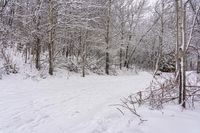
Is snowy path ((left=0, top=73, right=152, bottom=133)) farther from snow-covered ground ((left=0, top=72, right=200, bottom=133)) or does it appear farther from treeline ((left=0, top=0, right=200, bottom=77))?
treeline ((left=0, top=0, right=200, bottom=77))

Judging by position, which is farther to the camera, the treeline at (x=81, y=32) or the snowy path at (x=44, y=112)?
the treeline at (x=81, y=32)

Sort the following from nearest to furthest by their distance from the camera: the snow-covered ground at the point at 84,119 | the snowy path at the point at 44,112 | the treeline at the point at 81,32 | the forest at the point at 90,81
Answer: the snow-covered ground at the point at 84,119, the snowy path at the point at 44,112, the forest at the point at 90,81, the treeline at the point at 81,32

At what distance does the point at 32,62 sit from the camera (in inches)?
447

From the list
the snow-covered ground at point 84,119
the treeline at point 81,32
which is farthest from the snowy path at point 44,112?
the treeline at point 81,32

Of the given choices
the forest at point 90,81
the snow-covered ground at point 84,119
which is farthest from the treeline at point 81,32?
the snow-covered ground at point 84,119

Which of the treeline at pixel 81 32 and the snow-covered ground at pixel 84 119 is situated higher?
the treeline at pixel 81 32

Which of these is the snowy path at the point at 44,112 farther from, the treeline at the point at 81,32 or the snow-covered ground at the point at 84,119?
the treeline at the point at 81,32

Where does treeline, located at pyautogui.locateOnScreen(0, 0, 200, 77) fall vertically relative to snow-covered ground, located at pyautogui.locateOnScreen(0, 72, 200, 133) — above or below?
above

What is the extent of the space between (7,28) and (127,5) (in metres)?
13.1

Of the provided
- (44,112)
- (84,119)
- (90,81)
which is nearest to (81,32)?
(90,81)

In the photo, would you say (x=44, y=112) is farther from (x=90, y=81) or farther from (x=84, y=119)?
(x=90, y=81)

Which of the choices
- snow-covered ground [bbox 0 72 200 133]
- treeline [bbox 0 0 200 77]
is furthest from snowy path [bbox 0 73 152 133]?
treeline [bbox 0 0 200 77]

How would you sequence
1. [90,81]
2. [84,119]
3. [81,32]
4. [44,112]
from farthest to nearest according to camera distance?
[81,32] < [90,81] < [44,112] < [84,119]

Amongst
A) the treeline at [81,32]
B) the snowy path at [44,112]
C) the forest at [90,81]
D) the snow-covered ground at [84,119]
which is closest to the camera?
the snow-covered ground at [84,119]
